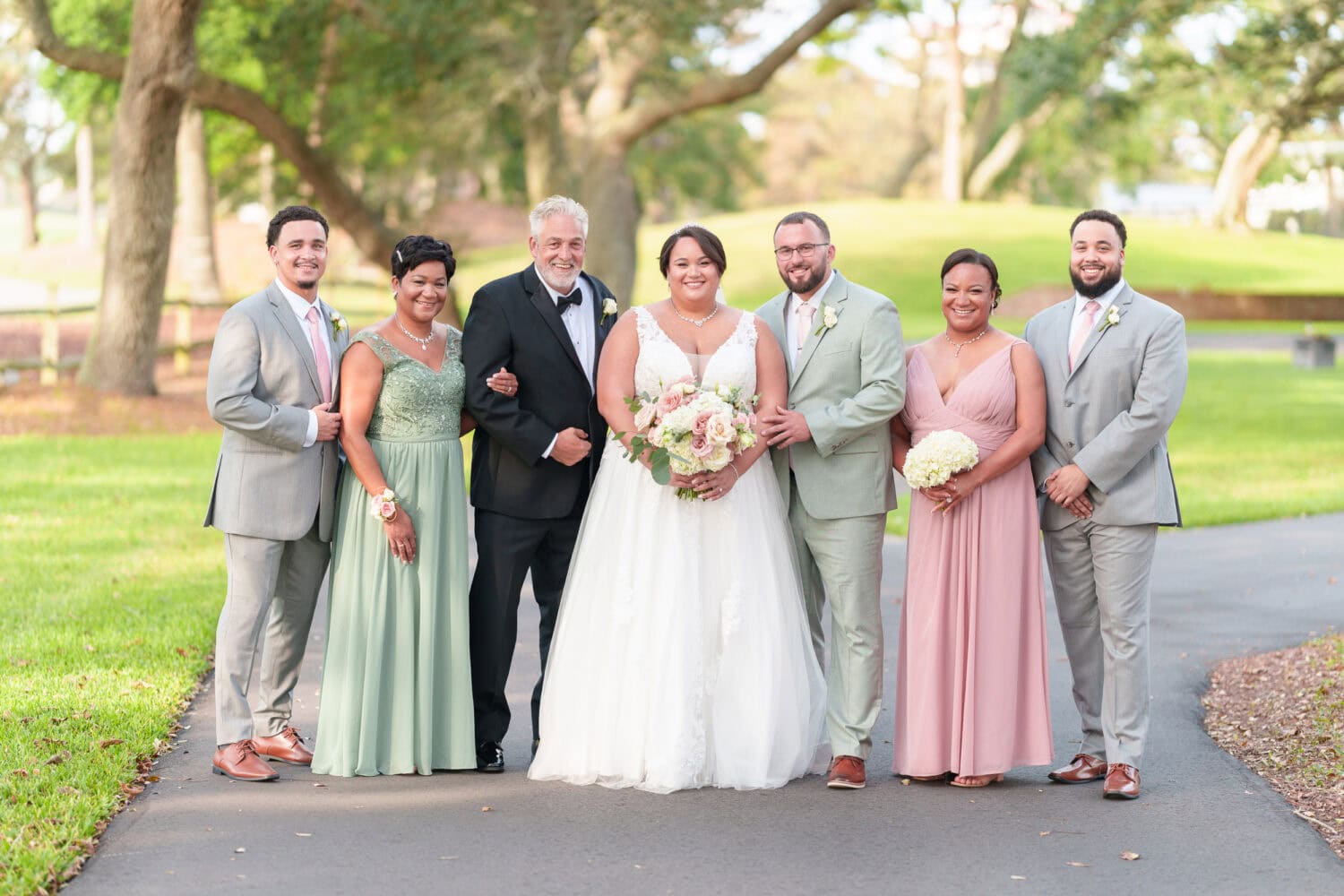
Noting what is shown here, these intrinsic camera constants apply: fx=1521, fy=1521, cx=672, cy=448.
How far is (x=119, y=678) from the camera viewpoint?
8.32 m

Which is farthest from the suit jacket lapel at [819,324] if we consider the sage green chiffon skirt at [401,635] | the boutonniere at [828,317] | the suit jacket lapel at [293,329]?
the suit jacket lapel at [293,329]

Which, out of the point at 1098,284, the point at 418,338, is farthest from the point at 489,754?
the point at 1098,284

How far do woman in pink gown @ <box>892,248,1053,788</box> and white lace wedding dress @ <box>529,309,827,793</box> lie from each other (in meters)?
0.55

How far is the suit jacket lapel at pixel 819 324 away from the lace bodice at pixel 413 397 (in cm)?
154

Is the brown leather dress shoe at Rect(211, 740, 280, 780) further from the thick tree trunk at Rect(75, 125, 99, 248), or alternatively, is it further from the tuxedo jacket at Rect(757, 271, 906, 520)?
the thick tree trunk at Rect(75, 125, 99, 248)

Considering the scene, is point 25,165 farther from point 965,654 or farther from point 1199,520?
point 965,654

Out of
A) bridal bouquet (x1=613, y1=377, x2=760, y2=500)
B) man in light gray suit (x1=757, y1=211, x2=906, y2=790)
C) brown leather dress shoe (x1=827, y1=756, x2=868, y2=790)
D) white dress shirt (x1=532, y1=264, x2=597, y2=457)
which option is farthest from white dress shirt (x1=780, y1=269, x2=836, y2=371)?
brown leather dress shoe (x1=827, y1=756, x2=868, y2=790)

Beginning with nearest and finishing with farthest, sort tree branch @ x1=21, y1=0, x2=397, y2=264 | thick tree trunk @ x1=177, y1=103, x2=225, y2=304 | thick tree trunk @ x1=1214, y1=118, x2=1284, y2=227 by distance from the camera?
tree branch @ x1=21, y1=0, x2=397, y2=264 < thick tree trunk @ x1=177, y1=103, x2=225, y2=304 < thick tree trunk @ x1=1214, y1=118, x2=1284, y2=227

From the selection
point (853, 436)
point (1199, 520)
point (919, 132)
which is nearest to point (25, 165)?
point (919, 132)

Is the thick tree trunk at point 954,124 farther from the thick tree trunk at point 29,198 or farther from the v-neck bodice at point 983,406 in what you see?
the v-neck bodice at point 983,406

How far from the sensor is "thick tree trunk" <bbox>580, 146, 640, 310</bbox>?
28.4 metres

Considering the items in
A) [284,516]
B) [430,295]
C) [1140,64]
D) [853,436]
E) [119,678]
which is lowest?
[119,678]

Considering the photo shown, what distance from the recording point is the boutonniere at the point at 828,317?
6.84 m

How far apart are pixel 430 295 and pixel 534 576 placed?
156 cm
